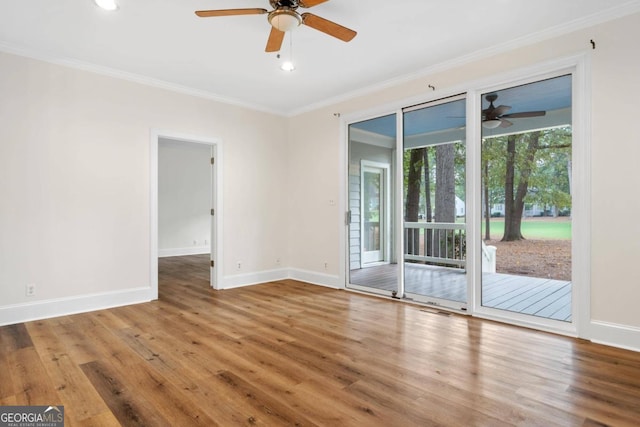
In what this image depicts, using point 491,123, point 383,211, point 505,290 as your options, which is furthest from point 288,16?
point 383,211

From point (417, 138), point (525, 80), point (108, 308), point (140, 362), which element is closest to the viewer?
point (140, 362)

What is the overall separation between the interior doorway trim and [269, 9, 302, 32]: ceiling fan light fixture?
2.69 m

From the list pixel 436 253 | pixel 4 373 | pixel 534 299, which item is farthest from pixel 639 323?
pixel 4 373

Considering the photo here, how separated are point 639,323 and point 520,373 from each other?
1.30 metres

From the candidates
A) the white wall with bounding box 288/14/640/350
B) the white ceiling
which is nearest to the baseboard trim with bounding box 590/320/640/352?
the white wall with bounding box 288/14/640/350

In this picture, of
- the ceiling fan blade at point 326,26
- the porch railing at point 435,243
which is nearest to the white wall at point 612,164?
the porch railing at point 435,243

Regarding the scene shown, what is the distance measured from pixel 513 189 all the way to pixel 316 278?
10.5 ft

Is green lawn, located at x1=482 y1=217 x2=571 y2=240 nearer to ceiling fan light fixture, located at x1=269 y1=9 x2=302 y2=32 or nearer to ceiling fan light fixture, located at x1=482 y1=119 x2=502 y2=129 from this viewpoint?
ceiling fan light fixture, located at x1=482 y1=119 x2=502 y2=129

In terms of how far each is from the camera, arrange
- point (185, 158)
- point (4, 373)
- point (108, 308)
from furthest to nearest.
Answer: point (185, 158) < point (108, 308) < point (4, 373)

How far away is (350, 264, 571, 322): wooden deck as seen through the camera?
11.5ft

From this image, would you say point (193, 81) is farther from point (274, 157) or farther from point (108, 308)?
point (108, 308)

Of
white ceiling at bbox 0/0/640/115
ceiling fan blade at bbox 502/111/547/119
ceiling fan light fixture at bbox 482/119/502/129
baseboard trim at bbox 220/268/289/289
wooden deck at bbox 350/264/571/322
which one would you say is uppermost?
white ceiling at bbox 0/0/640/115

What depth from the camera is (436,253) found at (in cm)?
479

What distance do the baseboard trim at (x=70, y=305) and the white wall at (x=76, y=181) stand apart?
1cm
